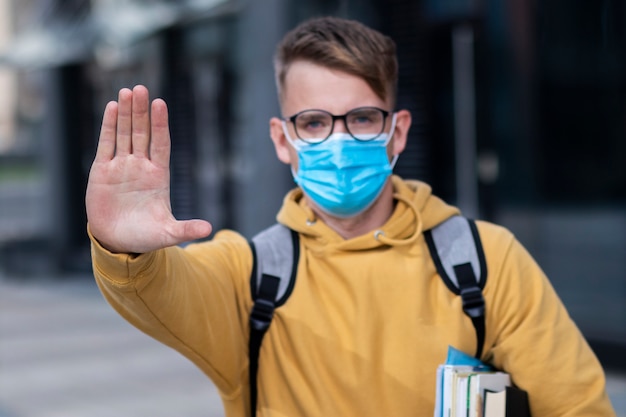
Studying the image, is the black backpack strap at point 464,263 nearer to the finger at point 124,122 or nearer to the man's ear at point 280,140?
the man's ear at point 280,140

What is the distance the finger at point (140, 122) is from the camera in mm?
1993

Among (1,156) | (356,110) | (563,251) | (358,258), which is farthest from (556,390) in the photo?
(1,156)

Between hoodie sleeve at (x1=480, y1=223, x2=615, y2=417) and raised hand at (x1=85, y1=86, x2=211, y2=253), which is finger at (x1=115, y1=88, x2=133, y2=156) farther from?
hoodie sleeve at (x1=480, y1=223, x2=615, y2=417)

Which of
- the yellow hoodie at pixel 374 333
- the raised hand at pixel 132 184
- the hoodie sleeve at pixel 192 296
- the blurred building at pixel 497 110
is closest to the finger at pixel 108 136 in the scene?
the raised hand at pixel 132 184

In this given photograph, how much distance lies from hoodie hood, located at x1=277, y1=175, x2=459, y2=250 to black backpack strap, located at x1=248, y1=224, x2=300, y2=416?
5 centimetres

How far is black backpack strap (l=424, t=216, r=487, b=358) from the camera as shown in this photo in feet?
7.52

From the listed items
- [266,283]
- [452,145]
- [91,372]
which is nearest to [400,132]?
[266,283]

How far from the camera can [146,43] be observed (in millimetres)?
11664

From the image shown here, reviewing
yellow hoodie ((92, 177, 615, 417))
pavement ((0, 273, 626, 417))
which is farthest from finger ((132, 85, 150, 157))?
pavement ((0, 273, 626, 417))

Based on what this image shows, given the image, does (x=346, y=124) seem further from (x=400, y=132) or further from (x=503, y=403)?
(x=503, y=403)

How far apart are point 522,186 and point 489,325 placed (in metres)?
5.58

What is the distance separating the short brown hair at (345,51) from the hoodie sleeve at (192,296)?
0.47 m

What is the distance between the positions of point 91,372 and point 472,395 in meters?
5.59

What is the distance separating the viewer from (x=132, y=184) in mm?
2045
